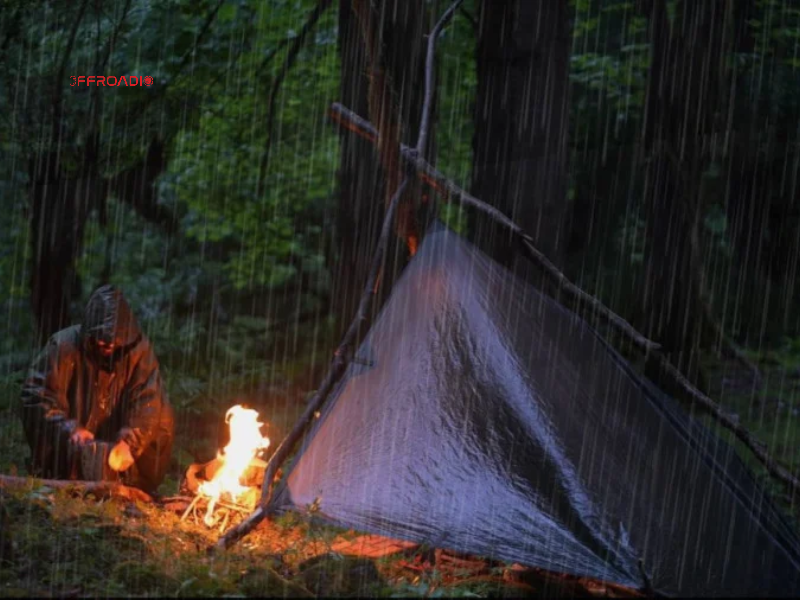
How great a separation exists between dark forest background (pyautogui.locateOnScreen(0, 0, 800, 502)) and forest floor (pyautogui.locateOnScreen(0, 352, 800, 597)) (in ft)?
8.76

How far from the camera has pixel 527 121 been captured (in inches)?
281

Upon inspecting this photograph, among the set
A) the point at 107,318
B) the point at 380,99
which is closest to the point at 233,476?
the point at 107,318

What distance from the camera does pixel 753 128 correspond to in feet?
32.6

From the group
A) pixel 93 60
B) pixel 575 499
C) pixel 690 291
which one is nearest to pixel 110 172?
pixel 93 60

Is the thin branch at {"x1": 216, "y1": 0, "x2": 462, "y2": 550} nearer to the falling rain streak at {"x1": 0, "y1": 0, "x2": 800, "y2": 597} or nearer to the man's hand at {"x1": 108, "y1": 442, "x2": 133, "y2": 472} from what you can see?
the falling rain streak at {"x1": 0, "y1": 0, "x2": 800, "y2": 597}

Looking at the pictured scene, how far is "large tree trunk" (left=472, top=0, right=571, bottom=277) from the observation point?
6844 mm

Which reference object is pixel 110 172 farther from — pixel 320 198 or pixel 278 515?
pixel 278 515

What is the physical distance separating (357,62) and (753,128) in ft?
15.3

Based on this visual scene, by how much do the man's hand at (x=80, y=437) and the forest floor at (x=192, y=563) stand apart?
1.64ft

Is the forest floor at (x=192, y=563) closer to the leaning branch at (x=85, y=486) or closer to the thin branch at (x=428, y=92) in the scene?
the leaning branch at (x=85, y=486)

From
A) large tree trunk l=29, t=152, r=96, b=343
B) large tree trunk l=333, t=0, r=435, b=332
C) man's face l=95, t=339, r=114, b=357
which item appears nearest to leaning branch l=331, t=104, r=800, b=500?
large tree trunk l=333, t=0, r=435, b=332

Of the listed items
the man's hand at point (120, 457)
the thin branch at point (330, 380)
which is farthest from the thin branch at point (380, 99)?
the man's hand at point (120, 457)

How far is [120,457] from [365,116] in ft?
12.0

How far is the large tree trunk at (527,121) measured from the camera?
6.84 meters
